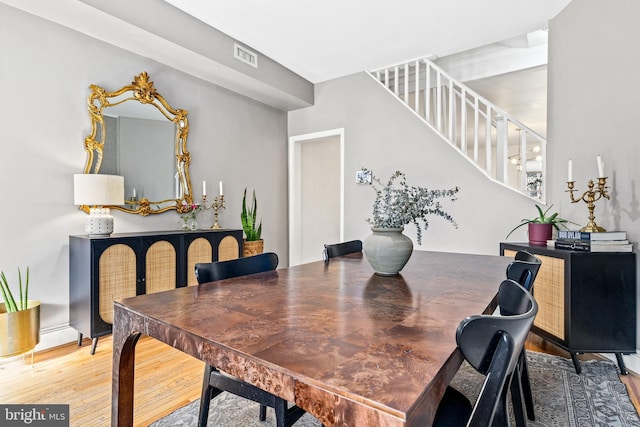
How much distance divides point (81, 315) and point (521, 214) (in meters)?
3.74

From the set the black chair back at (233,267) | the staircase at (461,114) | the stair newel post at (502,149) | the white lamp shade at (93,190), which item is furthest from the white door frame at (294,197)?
the black chair back at (233,267)

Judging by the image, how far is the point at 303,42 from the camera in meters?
3.35

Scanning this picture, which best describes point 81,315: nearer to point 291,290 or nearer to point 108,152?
point 108,152

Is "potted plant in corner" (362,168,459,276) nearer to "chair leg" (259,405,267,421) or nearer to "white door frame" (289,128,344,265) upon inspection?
"chair leg" (259,405,267,421)

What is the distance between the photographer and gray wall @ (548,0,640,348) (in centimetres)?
221

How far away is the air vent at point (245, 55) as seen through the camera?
10.9ft

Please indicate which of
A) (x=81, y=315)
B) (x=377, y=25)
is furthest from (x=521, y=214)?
(x=81, y=315)

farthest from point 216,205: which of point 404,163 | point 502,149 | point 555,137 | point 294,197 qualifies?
point 555,137

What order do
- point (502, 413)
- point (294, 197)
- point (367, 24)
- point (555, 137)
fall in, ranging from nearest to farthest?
1. point (502, 413)
2. point (555, 137)
3. point (367, 24)
4. point (294, 197)

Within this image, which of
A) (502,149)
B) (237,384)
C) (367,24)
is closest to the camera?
(237,384)

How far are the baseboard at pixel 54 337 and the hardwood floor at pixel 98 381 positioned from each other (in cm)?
5

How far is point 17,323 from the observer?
6.82ft

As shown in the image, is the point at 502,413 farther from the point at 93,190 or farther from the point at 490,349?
the point at 93,190

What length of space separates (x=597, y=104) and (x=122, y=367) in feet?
10.7
